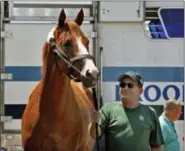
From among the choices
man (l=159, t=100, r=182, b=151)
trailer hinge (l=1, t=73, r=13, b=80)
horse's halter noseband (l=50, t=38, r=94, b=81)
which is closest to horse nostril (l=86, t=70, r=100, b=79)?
horse's halter noseband (l=50, t=38, r=94, b=81)

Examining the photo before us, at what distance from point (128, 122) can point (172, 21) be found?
250 cm

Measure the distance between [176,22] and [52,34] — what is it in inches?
99.1

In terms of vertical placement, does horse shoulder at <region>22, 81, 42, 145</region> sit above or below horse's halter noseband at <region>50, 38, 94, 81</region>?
below

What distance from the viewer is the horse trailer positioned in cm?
604

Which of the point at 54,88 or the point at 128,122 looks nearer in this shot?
the point at 128,122

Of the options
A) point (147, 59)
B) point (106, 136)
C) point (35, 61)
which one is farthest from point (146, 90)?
point (106, 136)

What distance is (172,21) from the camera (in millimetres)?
6109

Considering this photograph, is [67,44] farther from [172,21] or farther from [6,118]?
[172,21]

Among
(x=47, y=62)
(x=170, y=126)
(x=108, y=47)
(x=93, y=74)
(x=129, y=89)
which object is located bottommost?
(x=170, y=126)

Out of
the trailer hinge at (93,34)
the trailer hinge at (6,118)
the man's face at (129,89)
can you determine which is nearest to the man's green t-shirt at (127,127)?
the man's face at (129,89)

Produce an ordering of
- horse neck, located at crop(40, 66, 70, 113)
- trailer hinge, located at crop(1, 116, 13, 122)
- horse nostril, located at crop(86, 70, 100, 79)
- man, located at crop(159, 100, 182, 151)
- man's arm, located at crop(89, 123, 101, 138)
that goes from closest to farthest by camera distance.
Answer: horse nostril, located at crop(86, 70, 100, 79) → man's arm, located at crop(89, 123, 101, 138) → horse neck, located at crop(40, 66, 70, 113) → man, located at crop(159, 100, 182, 151) → trailer hinge, located at crop(1, 116, 13, 122)

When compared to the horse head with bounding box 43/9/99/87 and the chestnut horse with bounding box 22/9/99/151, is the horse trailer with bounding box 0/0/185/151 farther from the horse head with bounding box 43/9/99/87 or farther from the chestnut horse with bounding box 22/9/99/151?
the horse head with bounding box 43/9/99/87

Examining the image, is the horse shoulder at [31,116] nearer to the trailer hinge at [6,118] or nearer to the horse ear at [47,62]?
the horse ear at [47,62]

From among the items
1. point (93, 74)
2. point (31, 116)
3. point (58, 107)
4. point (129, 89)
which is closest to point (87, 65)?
point (93, 74)
